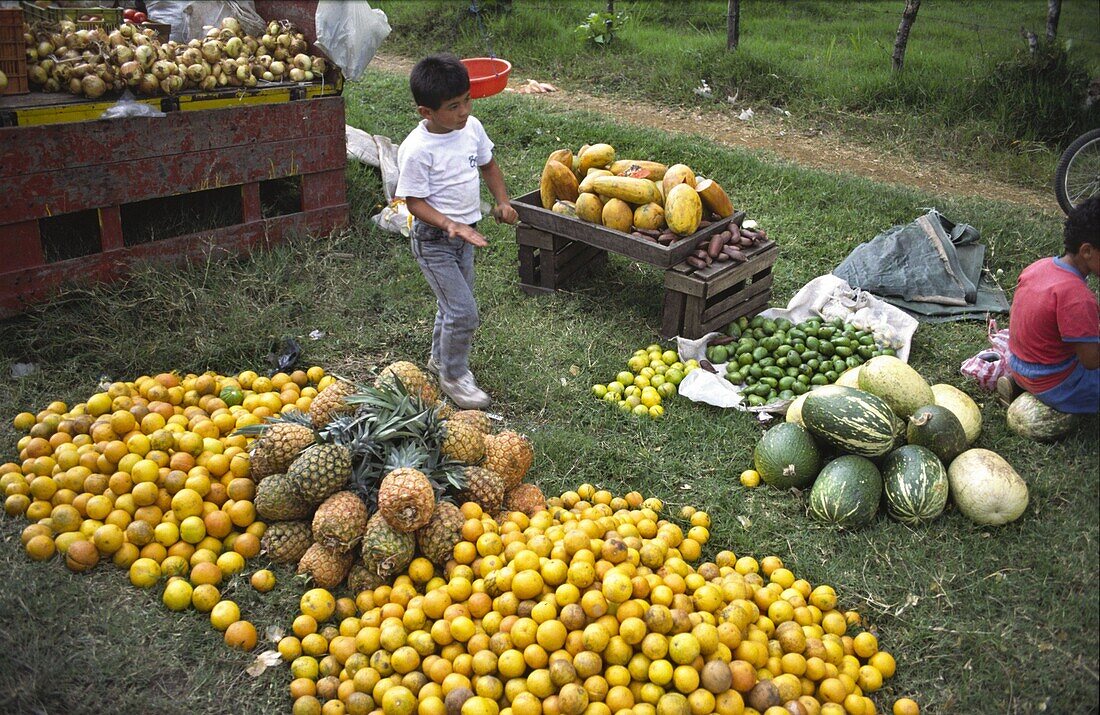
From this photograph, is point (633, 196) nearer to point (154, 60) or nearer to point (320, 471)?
point (320, 471)

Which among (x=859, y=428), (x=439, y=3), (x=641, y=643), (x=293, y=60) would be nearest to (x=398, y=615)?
(x=641, y=643)

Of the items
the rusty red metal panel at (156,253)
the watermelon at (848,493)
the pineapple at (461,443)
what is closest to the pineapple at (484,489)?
the pineapple at (461,443)

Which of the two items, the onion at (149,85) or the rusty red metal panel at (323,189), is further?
the rusty red metal panel at (323,189)

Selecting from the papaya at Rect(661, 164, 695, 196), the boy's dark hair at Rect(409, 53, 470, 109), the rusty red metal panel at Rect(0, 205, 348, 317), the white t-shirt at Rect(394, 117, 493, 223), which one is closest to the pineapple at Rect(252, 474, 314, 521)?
the white t-shirt at Rect(394, 117, 493, 223)

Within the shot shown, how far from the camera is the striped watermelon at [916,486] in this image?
3831mm

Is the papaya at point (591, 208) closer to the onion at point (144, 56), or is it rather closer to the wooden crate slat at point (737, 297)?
the wooden crate slat at point (737, 297)

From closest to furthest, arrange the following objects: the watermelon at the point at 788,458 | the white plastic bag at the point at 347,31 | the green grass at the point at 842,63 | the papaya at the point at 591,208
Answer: the watermelon at the point at 788,458 → the papaya at the point at 591,208 → the white plastic bag at the point at 347,31 → the green grass at the point at 842,63

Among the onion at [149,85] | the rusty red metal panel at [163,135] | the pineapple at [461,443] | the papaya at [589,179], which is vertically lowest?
the pineapple at [461,443]

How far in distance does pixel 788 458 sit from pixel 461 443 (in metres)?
1.71

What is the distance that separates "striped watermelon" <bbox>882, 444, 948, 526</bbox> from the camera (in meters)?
3.83

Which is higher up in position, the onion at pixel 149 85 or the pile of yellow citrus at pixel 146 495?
the onion at pixel 149 85

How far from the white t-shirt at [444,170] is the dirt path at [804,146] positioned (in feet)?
16.6

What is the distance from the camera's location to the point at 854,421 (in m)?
3.98

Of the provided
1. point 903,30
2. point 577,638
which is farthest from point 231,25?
point 903,30
